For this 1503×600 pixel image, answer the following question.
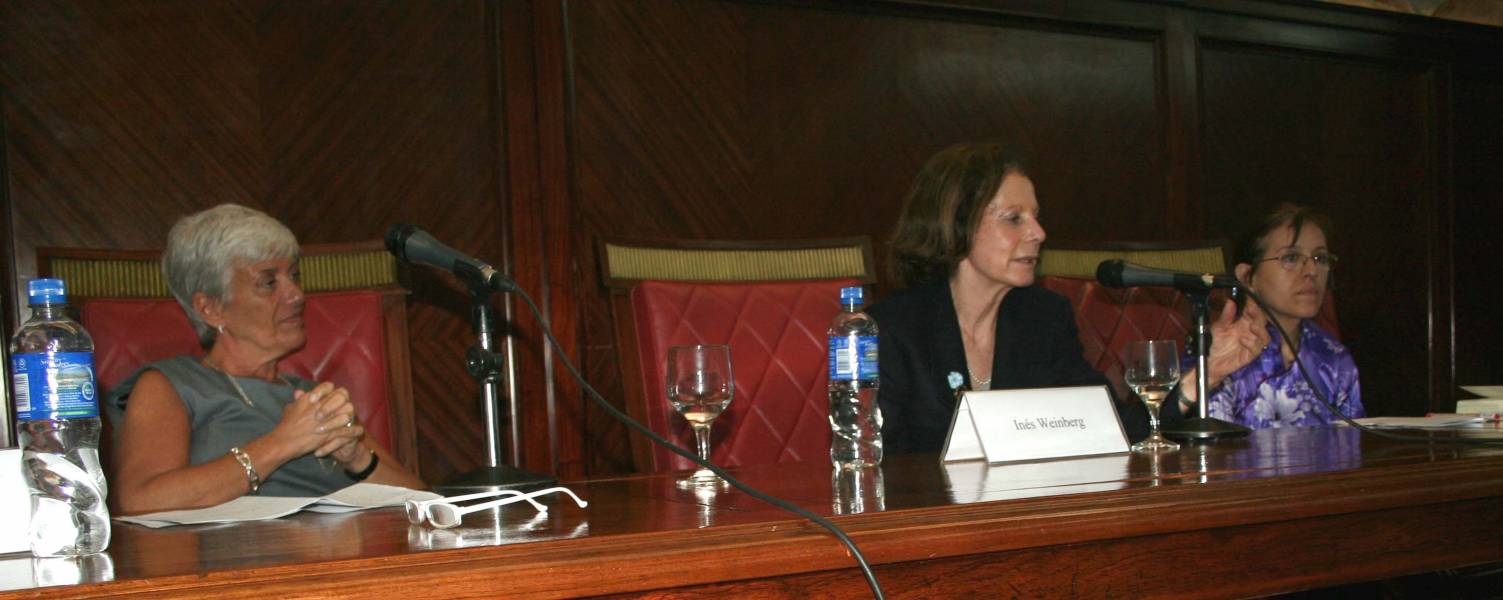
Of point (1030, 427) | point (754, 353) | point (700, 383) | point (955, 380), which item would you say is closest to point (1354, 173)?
point (955, 380)

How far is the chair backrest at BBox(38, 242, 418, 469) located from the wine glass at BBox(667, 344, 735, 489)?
2.59 ft

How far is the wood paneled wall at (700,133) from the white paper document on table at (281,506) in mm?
1217

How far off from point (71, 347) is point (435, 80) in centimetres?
176

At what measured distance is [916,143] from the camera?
3338 mm

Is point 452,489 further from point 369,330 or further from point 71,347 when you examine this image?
point 369,330

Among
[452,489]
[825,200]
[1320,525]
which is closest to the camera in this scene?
[1320,525]

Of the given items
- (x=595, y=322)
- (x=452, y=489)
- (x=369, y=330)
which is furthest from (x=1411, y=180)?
(x=452, y=489)

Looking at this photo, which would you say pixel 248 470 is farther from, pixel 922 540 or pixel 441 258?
pixel 922 540

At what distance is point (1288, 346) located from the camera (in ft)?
8.32

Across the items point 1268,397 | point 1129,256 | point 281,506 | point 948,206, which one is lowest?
point 1268,397

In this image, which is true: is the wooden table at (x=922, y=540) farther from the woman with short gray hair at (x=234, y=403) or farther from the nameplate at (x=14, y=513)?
the woman with short gray hair at (x=234, y=403)

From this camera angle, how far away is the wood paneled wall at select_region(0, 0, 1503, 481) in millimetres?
2529

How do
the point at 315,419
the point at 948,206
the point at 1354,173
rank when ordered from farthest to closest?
1. the point at 1354,173
2. the point at 948,206
3. the point at 315,419

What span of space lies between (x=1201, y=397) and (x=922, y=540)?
1141 mm
